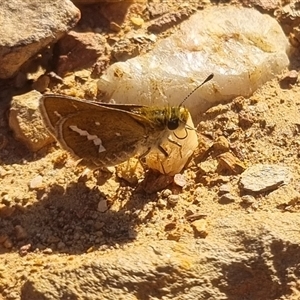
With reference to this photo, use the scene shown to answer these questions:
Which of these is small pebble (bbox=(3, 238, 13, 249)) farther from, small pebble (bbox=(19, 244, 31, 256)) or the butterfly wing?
the butterfly wing

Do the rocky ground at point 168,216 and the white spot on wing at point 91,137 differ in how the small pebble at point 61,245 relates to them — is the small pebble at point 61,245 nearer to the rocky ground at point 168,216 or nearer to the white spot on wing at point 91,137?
the rocky ground at point 168,216

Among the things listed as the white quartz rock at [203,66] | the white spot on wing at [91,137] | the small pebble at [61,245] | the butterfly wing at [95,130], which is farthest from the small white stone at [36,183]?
the white quartz rock at [203,66]

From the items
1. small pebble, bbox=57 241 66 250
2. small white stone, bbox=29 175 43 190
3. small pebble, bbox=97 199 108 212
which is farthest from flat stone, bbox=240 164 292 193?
small white stone, bbox=29 175 43 190

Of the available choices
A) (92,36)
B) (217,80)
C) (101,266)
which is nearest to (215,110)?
(217,80)

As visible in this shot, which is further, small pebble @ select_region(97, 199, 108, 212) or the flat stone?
small pebble @ select_region(97, 199, 108, 212)

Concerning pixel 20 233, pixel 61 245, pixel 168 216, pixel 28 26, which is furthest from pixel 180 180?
pixel 28 26

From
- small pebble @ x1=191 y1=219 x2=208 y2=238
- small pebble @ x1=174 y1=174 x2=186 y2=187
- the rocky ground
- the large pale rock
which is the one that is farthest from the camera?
the large pale rock
